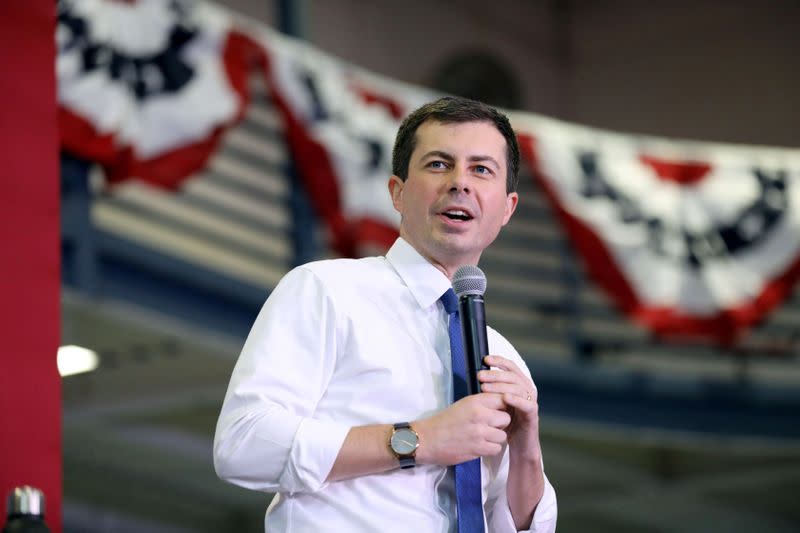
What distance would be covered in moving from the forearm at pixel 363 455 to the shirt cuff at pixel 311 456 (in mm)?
11

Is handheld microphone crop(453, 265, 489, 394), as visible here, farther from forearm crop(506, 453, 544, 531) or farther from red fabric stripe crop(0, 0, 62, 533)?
red fabric stripe crop(0, 0, 62, 533)

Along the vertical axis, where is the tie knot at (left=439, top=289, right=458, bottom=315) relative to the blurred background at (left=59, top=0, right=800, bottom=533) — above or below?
below

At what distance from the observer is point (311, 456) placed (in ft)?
4.38

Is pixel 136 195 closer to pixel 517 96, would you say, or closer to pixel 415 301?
pixel 517 96

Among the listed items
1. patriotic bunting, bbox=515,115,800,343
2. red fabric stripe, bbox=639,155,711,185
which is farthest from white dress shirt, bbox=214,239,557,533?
red fabric stripe, bbox=639,155,711,185

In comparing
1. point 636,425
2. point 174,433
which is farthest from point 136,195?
point 636,425

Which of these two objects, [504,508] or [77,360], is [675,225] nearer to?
[77,360]

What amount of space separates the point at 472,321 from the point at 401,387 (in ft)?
0.43

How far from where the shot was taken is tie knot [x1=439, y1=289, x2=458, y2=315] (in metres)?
1.54

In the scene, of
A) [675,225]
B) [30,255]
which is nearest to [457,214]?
[30,255]

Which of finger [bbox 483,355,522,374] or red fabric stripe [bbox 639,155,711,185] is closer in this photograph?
finger [bbox 483,355,522,374]

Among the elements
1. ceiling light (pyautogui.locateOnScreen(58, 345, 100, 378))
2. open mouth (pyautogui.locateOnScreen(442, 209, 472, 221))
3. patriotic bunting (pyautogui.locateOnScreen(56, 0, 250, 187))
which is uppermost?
ceiling light (pyautogui.locateOnScreen(58, 345, 100, 378))

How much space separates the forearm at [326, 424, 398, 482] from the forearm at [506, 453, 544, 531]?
0.21 meters

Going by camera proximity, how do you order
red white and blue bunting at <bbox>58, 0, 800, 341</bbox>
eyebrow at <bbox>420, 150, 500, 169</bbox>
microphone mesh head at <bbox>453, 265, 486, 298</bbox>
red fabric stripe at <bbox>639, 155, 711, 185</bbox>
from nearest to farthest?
1. microphone mesh head at <bbox>453, 265, 486, 298</bbox>
2. eyebrow at <bbox>420, 150, 500, 169</bbox>
3. red white and blue bunting at <bbox>58, 0, 800, 341</bbox>
4. red fabric stripe at <bbox>639, 155, 711, 185</bbox>
